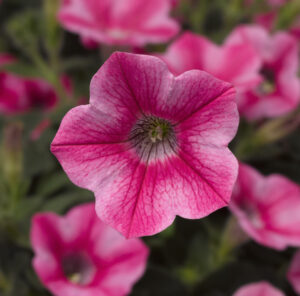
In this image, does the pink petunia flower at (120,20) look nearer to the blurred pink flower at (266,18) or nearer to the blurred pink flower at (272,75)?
the blurred pink flower at (272,75)

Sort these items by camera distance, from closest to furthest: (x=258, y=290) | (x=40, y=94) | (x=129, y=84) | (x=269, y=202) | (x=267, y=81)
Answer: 1. (x=129, y=84)
2. (x=258, y=290)
3. (x=269, y=202)
4. (x=267, y=81)
5. (x=40, y=94)

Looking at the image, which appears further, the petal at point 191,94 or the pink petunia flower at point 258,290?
the pink petunia flower at point 258,290

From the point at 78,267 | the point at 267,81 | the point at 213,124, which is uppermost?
the point at 213,124

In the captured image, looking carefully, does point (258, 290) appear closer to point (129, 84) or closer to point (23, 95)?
point (129, 84)

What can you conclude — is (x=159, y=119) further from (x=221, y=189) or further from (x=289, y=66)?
(x=289, y=66)

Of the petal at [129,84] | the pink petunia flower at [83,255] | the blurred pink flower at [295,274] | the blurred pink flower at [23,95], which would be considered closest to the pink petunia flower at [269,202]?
the blurred pink flower at [295,274]

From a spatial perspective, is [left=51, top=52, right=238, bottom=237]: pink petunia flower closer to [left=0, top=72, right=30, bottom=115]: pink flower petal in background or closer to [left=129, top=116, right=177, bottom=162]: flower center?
[left=129, top=116, right=177, bottom=162]: flower center

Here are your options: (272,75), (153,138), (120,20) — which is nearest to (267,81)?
(272,75)
